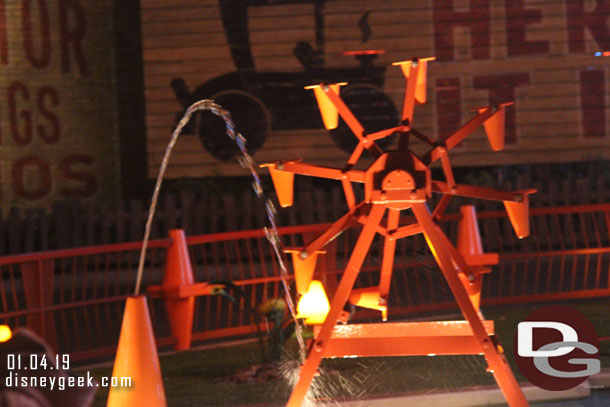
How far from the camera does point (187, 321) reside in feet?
31.0

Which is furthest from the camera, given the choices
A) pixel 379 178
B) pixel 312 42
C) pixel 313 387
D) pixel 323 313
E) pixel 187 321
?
pixel 312 42

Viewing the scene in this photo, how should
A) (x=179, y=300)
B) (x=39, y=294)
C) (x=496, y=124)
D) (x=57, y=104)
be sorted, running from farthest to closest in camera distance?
(x=57, y=104) → (x=179, y=300) → (x=39, y=294) → (x=496, y=124)

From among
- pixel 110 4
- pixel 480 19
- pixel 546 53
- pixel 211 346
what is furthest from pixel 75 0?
pixel 211 346

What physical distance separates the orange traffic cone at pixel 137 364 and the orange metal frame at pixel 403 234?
874 mm

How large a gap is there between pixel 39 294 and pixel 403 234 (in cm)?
383

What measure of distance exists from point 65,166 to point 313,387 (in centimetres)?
1364

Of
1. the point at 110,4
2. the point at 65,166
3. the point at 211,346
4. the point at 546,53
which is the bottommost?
the point at 211,346

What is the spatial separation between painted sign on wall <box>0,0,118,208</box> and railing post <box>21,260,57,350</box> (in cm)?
1124

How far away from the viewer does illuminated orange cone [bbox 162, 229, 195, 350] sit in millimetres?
9461

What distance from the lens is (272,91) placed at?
19.6 m

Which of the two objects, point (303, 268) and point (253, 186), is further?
point (253, 186)

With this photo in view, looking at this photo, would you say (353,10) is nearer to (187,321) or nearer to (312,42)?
(312,42)

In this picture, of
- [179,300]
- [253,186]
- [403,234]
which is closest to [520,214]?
[403,234]

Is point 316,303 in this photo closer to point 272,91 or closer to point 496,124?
point 496,124
